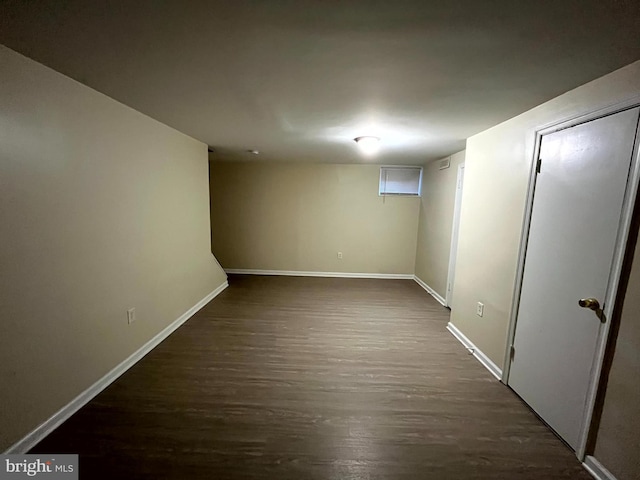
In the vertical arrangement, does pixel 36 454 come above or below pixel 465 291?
below

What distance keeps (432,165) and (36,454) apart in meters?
5.41

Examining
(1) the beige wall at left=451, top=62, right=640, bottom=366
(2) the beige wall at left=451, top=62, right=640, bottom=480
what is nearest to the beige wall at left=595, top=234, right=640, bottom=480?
(2) the beige wall at left=451, top=62, right=640, bottom=480

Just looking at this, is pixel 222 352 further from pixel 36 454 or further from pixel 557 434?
pixel 557 434

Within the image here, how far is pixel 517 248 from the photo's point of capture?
2.14 meters

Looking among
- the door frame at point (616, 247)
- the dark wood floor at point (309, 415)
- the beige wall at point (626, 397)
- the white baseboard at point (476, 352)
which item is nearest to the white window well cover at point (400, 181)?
the white baseboard at point (476, 352)

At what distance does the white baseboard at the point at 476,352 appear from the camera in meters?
2.36

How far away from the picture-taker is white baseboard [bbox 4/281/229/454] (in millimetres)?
1538

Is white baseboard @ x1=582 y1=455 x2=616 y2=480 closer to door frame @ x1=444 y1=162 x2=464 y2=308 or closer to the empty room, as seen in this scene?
the empty room

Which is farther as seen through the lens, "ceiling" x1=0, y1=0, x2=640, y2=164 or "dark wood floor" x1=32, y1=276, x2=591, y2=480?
"dark wood floor" x1=32, y1=276, x2=591, y2=480

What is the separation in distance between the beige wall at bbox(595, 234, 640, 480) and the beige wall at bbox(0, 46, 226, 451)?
318 centimetres

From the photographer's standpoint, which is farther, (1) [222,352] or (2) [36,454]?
(1) [222,352]

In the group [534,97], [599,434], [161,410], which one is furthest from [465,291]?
[161,410]

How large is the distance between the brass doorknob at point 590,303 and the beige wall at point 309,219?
152 inches

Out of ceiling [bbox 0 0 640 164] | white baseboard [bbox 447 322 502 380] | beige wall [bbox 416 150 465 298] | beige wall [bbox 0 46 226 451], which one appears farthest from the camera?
beige wall [bbox 416 150 465 298]
